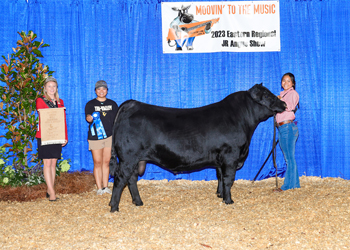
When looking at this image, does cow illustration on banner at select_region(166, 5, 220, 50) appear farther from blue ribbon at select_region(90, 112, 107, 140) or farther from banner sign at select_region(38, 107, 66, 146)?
banner sign at select_region(38, 107, 66, 146)

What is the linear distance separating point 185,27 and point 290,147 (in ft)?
8.92

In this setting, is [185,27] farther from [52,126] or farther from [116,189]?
[116,189]

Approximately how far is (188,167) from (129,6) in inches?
128

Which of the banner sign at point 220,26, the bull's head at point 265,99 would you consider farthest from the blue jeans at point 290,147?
the banner sign at point 220,26

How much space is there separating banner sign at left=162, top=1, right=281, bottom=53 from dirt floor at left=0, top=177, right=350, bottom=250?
101 inches

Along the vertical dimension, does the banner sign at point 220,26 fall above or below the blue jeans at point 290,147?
above

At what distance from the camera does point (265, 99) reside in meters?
4.29

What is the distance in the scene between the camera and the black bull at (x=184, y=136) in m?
3.87

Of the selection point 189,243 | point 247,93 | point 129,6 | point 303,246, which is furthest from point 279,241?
point 129,6

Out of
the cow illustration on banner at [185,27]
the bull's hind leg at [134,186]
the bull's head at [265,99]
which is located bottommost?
the bull's hind leg at [134,186]

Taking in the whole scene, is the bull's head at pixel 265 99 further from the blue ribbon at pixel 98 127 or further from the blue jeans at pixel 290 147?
the blue ribbon at pixel 98 127

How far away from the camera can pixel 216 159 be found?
4.10 meters

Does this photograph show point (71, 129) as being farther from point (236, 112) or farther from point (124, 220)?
point (236, 112)

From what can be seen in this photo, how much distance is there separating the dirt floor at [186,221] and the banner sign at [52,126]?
903mm
